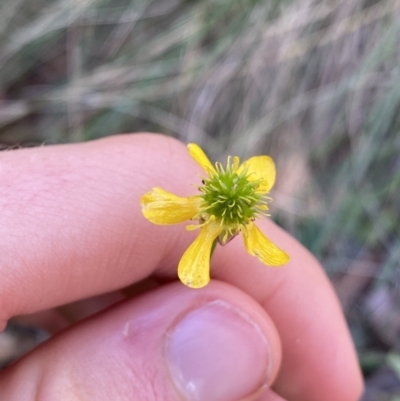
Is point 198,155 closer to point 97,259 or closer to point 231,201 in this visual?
point 231,201

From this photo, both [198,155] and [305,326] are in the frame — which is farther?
[305,326]

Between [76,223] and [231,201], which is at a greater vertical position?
[231,201]

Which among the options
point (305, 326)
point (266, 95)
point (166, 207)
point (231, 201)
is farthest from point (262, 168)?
point (266, 95)

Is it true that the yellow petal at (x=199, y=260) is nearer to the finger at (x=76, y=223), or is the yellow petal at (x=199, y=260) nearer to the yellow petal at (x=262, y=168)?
the yellow petal at (x=262, y=168)

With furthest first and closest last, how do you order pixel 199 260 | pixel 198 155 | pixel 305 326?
pixel 305 326 → pixel 198 155 → pixel 199 260

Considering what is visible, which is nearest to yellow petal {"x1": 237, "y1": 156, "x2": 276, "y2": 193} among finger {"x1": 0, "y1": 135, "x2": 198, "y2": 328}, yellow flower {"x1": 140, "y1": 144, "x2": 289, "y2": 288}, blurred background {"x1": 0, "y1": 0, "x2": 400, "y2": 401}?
yellow flower {"x1": 140, "y1": 144, "x2": 289, "y2": 288}

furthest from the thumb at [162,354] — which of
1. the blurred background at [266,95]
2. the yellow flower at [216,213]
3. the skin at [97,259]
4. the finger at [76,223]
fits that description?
the blurred background at [266,95]

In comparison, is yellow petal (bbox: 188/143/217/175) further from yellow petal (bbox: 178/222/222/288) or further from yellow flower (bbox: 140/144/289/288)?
yellow petal (bbox: 178/222/222/288)

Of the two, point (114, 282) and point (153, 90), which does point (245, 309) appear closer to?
point (114, 282)
